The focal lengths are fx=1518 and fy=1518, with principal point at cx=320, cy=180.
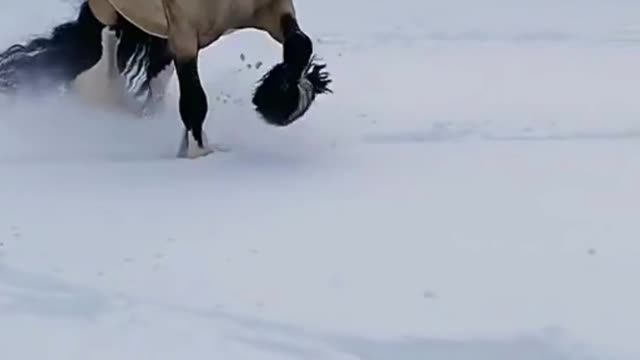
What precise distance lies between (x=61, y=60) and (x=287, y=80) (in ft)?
4.52

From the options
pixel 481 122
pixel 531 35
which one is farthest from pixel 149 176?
pixel 531 35

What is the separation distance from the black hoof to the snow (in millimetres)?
141

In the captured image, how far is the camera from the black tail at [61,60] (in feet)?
19.9

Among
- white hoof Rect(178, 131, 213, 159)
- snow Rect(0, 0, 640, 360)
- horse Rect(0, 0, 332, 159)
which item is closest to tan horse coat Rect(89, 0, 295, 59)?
horse Rect(0, 0, 332, 159)

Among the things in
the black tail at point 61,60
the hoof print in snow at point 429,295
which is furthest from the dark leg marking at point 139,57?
the hoof print in snow at point 429,295

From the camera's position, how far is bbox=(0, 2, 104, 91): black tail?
6.07m

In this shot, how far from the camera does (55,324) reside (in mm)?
3117

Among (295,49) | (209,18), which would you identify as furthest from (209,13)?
(295,49)

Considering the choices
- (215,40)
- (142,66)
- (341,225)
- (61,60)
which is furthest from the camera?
(61,60)

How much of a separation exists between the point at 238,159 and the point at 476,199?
3.39 feet

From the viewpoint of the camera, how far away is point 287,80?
510 centimetres

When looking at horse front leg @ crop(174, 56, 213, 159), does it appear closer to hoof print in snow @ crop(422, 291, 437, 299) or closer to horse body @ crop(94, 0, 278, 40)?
horse body @ crop(94, 0, 278, 40)

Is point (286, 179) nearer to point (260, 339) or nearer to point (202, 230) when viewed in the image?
point (202, 230)

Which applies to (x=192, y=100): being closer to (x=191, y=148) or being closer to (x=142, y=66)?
(x=191, y=148)
